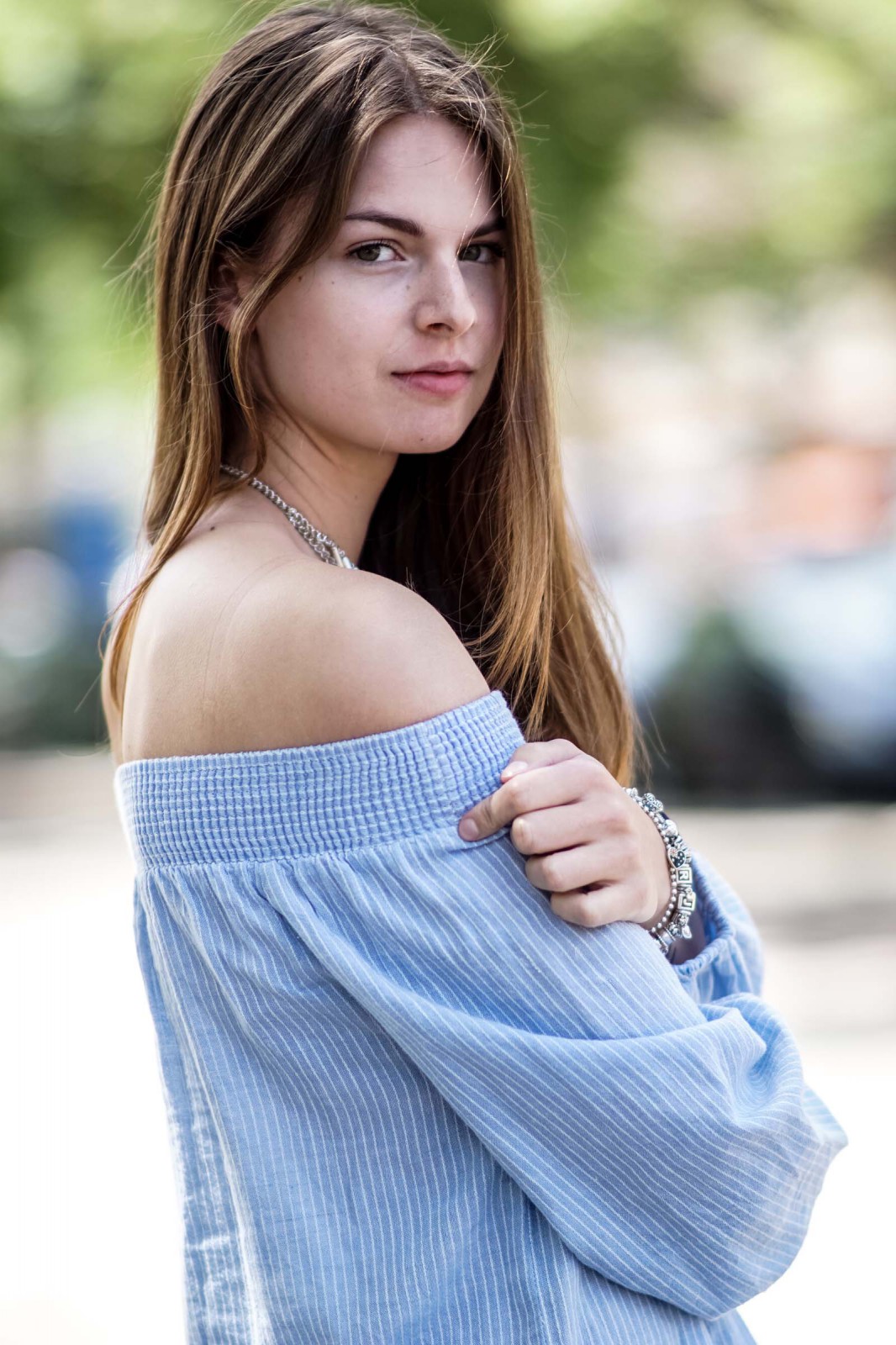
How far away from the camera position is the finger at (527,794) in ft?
4.54

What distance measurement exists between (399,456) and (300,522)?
1.10ft

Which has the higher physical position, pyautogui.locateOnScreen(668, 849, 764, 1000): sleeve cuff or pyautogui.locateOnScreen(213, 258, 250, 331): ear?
pyautogui.locateOnScreen(213, 258, 250, 331): ear

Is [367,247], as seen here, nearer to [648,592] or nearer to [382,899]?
[382,899]

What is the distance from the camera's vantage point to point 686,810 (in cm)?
951

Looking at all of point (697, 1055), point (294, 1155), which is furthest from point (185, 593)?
point (697, 1055)

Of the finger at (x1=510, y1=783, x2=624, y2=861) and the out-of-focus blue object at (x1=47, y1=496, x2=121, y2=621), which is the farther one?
the out-of-focus blue object at (x1=47, y1=496, x2=121, y2=621)

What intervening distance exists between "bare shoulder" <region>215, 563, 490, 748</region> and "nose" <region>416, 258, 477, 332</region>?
1.15ft

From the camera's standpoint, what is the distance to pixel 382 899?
1.37 meters

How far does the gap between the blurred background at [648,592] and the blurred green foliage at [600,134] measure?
2 cm

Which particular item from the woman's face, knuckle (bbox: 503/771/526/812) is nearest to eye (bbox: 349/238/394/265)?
the woman's face

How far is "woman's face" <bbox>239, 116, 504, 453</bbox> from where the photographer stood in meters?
1.59

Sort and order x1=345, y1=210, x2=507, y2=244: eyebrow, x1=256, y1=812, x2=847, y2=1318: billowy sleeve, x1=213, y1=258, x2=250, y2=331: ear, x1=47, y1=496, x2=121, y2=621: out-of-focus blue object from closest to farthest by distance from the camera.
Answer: x1=256, y1=812, x2=847, y2=1318: billowy sleeve
x1=345, y1=210, x2=507, y2=244: eyebrow
x1=213, y1=258, x2=250, y2=331: ear
x1=47, y1=496, x2=121, y2=621: out-of-focus blue object

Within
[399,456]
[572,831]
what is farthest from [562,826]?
[399,456]

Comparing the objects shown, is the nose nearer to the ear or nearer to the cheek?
the cheek
